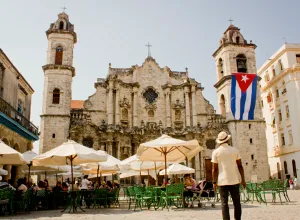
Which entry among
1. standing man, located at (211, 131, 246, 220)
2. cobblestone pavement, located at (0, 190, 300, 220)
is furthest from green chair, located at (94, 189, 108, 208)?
standing man, located at (211, 131, 246, 220)

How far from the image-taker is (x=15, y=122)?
1822cm

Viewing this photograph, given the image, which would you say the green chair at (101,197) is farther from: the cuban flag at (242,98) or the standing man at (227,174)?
the cuban flag at (242,98)

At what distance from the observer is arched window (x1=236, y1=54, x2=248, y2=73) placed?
32.2 meters

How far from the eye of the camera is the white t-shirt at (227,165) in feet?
18.9

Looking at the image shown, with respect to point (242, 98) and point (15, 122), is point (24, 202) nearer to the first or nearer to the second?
point (15, 122)

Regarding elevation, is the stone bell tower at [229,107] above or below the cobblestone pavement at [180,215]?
above

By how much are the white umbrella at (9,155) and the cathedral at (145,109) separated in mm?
15552

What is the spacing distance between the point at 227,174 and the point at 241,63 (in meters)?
28.5

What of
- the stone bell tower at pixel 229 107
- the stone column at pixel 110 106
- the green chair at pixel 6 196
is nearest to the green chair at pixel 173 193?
the green chair at pixel 6 196

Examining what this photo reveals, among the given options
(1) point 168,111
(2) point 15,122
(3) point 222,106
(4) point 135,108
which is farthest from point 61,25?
(3) point 222,106

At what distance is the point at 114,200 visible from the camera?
41.8 feet

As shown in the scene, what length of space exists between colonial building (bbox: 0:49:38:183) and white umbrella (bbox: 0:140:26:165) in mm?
5310

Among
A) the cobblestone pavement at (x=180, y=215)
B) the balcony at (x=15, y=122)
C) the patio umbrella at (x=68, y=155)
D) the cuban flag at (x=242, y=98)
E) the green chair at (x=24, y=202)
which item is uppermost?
the cuban flag at (x=242, y=98)

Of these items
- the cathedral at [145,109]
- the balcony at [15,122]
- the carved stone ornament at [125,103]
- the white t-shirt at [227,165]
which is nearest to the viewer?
the white t-shirt at [227,165]
